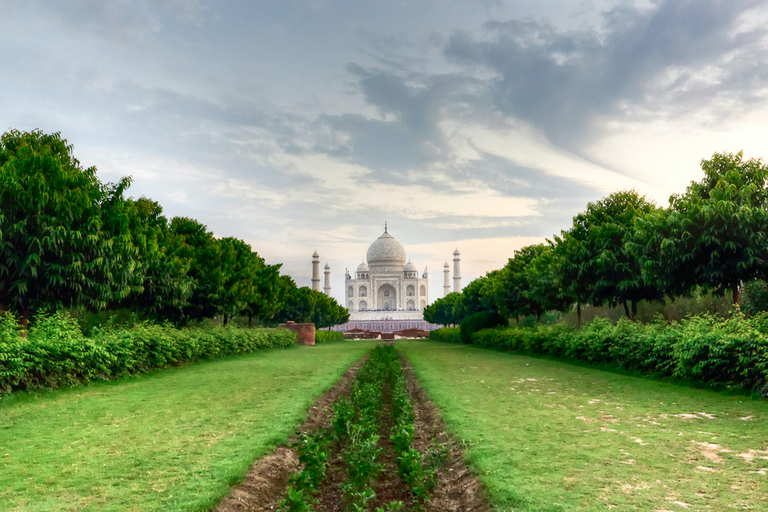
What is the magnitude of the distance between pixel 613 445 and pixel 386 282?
111 meters

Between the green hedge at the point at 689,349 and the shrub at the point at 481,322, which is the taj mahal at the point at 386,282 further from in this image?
the green hedge at the point at 689,349

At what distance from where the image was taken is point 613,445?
6.73 m

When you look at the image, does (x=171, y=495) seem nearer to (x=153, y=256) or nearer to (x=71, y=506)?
(x=71, y=506)

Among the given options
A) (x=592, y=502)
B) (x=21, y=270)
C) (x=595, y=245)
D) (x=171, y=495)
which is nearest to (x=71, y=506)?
(x=171, y=495)

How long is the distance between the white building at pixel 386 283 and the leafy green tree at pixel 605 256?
91.8 m

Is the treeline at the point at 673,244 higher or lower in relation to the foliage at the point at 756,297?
higher

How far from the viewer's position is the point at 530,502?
4.82m

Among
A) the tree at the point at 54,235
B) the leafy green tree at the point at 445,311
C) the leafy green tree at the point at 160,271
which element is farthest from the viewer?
the leafy green tree at the point at 445,311

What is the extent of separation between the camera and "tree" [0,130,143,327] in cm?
1343

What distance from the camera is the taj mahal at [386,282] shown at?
117500 mm

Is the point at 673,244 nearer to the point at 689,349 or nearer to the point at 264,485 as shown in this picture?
the point at 689,349

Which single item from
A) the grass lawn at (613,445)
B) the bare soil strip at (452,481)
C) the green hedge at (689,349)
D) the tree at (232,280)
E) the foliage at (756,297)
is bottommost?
the bare soil strip at (452,481)

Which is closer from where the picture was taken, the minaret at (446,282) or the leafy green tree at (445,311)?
the leafy green tree at (445,311)

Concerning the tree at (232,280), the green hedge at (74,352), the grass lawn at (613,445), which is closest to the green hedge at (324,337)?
the tree at (232,280)
